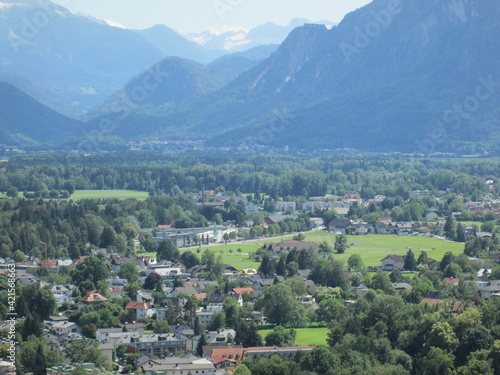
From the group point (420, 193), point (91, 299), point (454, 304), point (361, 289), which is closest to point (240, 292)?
point (361, 289)

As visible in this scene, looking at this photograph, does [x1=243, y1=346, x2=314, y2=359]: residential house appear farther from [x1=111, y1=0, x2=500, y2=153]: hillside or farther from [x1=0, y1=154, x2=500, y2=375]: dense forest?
[x1=111, y1=0, x2=500, y2=153]: hillside

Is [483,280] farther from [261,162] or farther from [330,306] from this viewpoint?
[261,162]

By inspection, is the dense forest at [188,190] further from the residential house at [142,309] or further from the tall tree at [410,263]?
the residential house at [142,309]

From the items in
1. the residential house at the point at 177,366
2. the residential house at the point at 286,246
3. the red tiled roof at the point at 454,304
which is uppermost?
the residential house at the point at 286,246

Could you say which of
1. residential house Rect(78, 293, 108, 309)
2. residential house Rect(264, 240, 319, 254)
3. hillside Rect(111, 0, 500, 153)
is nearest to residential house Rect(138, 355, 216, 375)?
residential house Rect(78, 293, 108, 309)

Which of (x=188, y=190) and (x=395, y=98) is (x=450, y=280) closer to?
(x=188, y=190)

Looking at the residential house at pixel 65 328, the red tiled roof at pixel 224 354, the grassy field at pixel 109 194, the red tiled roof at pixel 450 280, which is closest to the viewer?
the red tiled roof at pixel 224 354

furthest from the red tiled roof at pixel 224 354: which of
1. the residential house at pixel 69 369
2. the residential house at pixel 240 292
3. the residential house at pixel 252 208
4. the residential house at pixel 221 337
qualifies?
the residential house at pixel 252 208
